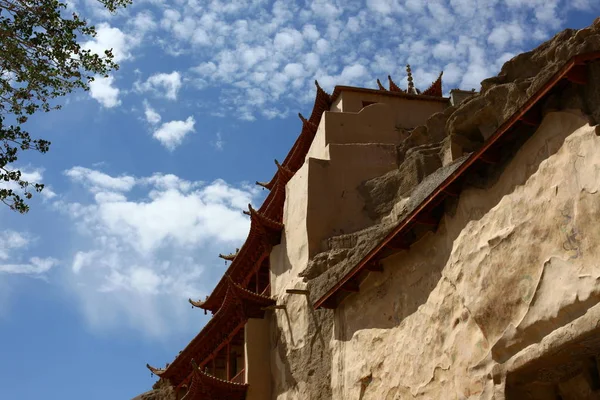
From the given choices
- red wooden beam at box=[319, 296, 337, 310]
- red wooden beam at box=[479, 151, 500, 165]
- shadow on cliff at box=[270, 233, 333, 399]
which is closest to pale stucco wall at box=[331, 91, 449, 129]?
shadow on cliff at box=[270, 233, 333, 399]

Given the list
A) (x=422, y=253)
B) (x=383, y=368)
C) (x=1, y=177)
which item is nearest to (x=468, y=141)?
(x=422, y=253)

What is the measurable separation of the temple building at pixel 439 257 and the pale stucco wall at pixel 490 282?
0.08ft

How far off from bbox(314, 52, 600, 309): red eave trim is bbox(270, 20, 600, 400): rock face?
30cm

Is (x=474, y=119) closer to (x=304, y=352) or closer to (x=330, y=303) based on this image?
(x=330, y=303)

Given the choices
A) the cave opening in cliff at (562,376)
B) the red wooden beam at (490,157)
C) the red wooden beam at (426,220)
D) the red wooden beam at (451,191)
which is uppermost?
the red wooden beam at (451,191)

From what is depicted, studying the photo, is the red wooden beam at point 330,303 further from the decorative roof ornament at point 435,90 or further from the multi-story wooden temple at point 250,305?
the decorative roof ornament at point 435,90

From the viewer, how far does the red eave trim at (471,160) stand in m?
9.56

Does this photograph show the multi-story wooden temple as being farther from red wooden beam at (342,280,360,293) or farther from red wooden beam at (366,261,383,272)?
red wooden beam at (366,261,383,272)

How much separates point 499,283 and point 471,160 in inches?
72.8

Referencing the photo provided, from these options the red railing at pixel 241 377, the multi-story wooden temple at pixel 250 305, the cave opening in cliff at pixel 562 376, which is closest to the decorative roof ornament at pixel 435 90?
the multi-story wooden temple at pixel 250 305

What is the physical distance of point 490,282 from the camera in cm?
1091

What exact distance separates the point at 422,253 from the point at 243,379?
8916 mm

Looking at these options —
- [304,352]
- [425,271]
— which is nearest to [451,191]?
[425,271]

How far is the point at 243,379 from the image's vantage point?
20.4 m
